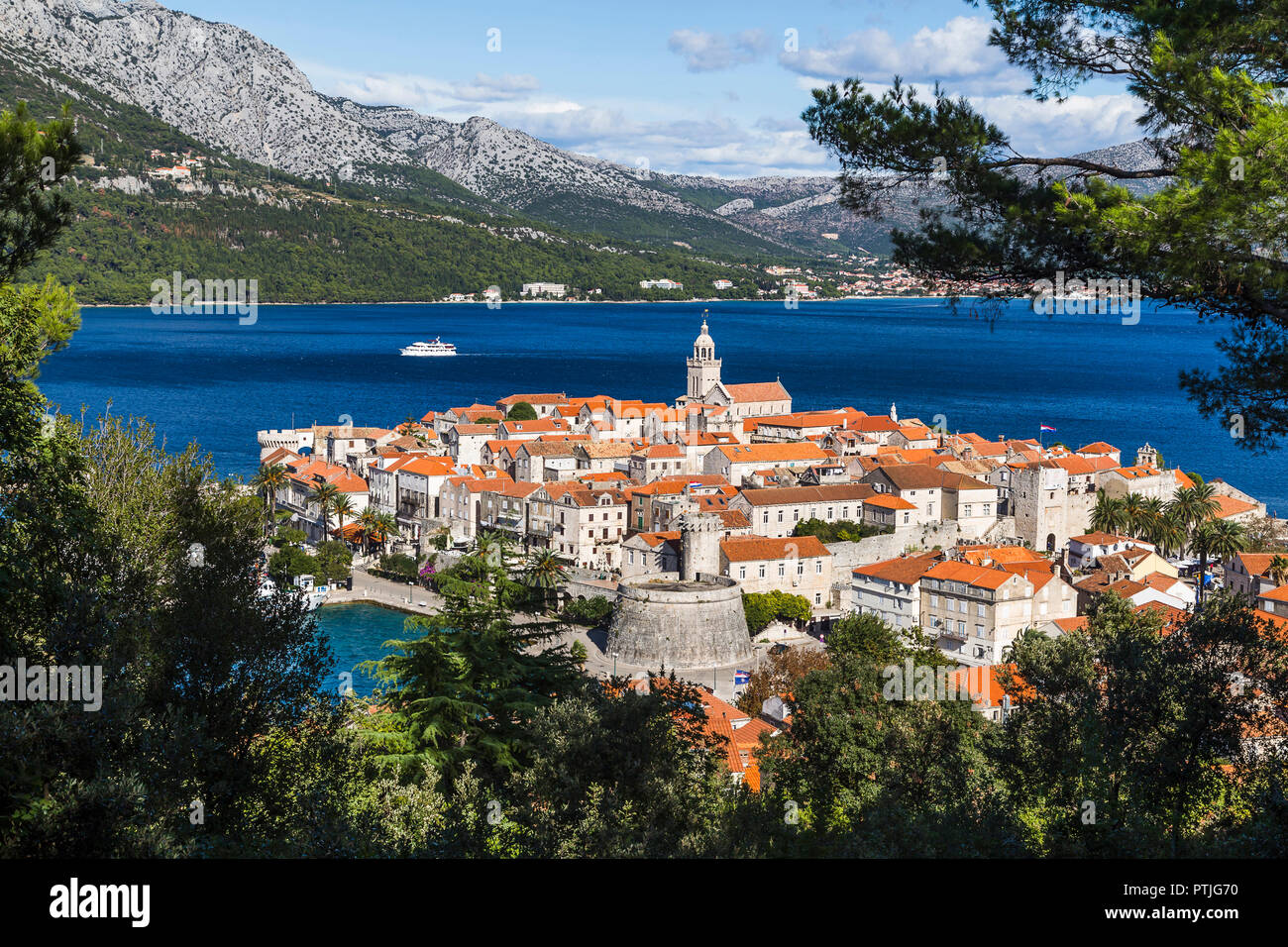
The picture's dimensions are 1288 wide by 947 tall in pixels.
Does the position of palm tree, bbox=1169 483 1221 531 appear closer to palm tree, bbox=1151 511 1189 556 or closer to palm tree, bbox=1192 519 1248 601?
palm tree, bbox=1151 511 1189 556

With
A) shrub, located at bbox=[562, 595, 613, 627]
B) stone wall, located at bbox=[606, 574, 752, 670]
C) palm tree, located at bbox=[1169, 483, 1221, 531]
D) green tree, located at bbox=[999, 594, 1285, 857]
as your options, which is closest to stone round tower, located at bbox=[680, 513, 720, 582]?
shrub, located at bbox=[562, 595, 613, 627]

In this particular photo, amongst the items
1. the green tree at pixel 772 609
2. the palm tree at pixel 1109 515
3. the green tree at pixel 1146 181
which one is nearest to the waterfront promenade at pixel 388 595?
the green tree at pixel 772 609

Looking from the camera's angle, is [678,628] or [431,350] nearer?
[678,628]

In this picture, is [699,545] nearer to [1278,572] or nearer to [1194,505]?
[1278,572]

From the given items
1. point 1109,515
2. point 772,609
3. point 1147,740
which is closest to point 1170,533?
point 1109,515

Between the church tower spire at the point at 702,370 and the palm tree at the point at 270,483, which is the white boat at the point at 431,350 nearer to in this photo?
the church tower spire at the point at 702,370
